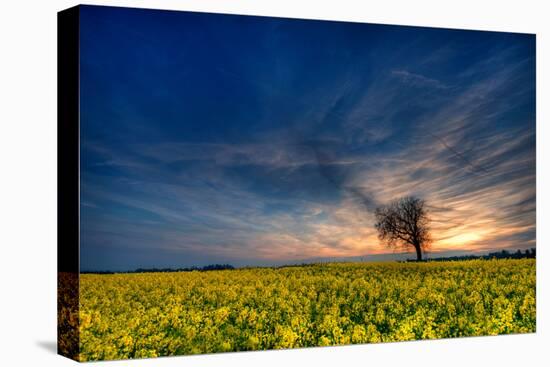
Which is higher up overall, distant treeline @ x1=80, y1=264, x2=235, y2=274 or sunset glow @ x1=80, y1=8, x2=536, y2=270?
sunset glow @ x1=80, y1=8, x2=536, y2=270

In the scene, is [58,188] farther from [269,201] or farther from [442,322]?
[442,322]

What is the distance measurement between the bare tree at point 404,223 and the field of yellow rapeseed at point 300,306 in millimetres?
382

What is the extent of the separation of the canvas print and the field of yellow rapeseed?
24mm

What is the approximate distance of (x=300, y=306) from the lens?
1510cm

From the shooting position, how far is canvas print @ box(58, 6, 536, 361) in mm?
13742

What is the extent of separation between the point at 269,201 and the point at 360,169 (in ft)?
5.17

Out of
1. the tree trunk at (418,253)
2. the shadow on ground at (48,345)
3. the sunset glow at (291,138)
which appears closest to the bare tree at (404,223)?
the tree trunk at (418,253)

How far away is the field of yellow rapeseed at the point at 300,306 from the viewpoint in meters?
13.8

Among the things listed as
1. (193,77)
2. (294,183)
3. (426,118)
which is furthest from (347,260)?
(193,77)

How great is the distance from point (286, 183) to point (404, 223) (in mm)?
2024

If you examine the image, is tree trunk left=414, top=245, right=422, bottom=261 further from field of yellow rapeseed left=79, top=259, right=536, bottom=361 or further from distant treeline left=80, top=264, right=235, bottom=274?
distant treeline left=80, top=264, right=235, bottom=274

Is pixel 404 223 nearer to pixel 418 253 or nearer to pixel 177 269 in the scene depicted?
pixel 418 253

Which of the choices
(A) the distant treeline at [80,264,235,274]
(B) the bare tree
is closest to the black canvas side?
(A) the distant treeline at [80,264,235,274]

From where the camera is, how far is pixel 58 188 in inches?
567
